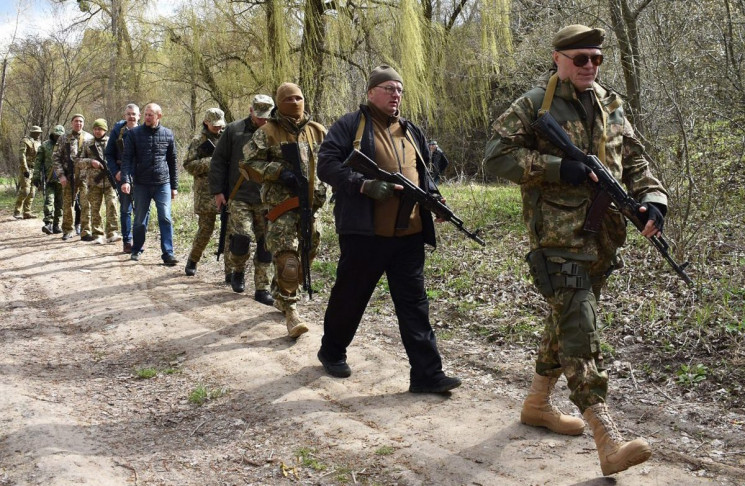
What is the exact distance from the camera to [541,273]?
389 centimetres

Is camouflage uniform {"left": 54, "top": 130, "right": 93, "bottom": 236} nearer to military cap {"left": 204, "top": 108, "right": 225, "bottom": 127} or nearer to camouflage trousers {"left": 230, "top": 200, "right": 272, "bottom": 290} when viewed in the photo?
military cap {"left": 204, "top": 108, "right": 225, "bottom": 127}

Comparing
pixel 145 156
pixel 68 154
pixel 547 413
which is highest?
pixel 68 154

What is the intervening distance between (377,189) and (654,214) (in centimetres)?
174

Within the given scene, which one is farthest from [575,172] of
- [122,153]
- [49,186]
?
[49,186]

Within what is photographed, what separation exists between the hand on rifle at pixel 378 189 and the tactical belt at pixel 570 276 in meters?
1.29

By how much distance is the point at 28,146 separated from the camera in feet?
54.3

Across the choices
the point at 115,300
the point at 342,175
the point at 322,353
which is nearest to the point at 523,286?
the point at 322,353

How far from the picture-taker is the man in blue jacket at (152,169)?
10.2 metres

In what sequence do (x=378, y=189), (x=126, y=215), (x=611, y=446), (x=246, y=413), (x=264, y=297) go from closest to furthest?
(x=611, y=446) < (x=378, y=189) < (x=246, y=413) < (x=264, y=297) < (x=126, y=215)

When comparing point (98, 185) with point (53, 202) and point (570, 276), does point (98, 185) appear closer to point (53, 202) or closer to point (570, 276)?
point (53, 202)

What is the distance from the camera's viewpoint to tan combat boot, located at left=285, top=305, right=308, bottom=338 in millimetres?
6355

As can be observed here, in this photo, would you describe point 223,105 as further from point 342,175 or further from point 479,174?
point 342,175

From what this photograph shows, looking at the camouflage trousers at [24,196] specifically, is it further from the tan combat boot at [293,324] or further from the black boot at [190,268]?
the tan combat boot at [293,324]

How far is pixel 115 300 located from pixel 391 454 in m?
5.11
